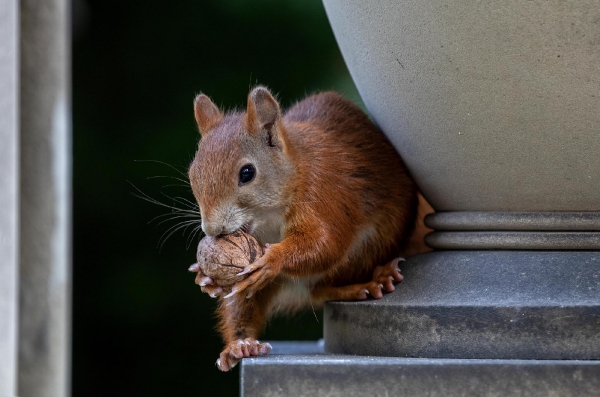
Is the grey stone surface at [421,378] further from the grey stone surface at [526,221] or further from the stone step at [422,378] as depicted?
the grey stone surface at [526,221]

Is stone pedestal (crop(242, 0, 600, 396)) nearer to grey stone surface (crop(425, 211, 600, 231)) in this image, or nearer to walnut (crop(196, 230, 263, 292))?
grey stone surface (crop(425, 211, 600, 231))

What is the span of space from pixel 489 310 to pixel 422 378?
155 mm

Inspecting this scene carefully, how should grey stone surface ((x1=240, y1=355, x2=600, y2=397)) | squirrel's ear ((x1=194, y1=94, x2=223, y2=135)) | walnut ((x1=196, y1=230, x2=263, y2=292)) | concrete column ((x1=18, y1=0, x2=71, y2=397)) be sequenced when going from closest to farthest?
grey stone surface ((x1=240, y1=355, x2=600, y2=397)) < walnut ((x1=196, y1=230, x2=263, y2=292)) < squirrel's ear ((x1=194, y1=94, x2=223, y2=135)) < concrete column ((x1=18, y1=0, x2=71, y2=397))

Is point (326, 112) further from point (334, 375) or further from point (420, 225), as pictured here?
point (334, 375)

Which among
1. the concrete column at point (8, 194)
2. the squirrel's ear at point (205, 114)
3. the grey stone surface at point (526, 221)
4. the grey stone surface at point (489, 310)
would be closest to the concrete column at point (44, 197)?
the concrete column at point (8, 194)

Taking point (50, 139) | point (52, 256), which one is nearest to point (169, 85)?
point (50, 139)

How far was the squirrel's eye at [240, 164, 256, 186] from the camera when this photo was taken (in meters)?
1.27

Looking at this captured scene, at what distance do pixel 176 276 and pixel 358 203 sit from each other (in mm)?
1414

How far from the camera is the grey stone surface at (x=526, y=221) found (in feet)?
3.86

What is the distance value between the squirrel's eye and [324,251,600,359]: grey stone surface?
234mm

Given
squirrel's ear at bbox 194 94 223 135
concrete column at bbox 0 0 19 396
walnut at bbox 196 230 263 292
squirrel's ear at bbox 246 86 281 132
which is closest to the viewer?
walnut at bbox 196 230 263 292

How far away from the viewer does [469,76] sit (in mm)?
1083

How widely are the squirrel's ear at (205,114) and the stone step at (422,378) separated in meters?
0.51

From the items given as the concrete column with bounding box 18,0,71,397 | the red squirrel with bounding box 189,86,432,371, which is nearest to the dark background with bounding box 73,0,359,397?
the concrete column with bounding box 18,0,71,397
